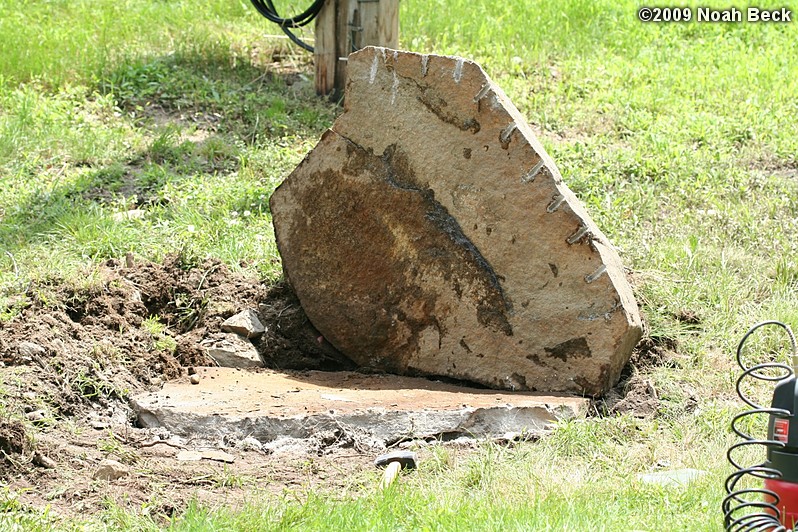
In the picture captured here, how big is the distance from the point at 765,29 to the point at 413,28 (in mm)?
3267

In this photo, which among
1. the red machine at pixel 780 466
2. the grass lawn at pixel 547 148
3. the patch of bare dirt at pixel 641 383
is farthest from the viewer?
the patch of bare dirt at pixel 641 383

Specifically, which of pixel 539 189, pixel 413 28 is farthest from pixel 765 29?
pixel 539 189

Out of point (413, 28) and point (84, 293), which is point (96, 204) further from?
point (413, 28)

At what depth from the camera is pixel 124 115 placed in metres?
7.55

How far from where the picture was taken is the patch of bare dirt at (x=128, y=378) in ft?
11.8

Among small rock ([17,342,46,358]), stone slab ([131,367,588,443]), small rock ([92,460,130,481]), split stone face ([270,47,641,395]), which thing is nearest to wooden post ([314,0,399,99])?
split stone face ([270,47,641,395])

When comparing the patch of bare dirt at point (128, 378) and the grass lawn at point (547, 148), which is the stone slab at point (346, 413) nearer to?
the patch of bare dirt at point (128, 378)

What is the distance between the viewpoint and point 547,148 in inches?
276

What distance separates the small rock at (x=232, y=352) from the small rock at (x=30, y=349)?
0.83 m

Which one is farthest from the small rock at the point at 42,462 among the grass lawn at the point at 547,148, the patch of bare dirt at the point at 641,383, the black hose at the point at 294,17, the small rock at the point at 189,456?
the black hose at the point at 294,17

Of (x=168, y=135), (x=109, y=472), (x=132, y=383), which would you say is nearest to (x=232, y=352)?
(x=132, y=383)

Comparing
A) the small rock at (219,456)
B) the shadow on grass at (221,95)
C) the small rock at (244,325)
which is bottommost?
the small rock at (219,456)

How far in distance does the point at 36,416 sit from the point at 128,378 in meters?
0.54

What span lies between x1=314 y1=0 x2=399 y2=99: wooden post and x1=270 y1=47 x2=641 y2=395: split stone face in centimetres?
247
